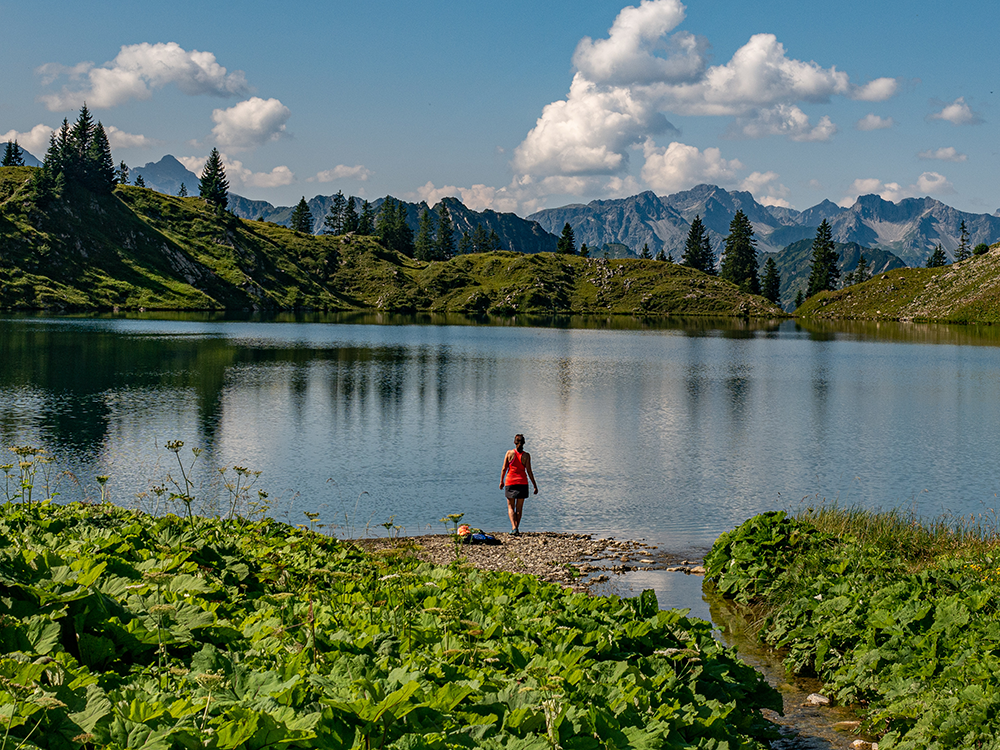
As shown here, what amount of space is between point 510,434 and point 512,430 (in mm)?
1326

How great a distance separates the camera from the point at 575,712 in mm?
5480

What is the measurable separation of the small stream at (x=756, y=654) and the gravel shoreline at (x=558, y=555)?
23.1 inches

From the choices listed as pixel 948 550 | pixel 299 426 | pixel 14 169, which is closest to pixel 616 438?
pixel 299 426

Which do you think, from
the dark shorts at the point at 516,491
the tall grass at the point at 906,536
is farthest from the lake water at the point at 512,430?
the tall grass at the point at 906,536

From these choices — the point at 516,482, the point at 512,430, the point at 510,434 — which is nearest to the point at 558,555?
the point at 516,482

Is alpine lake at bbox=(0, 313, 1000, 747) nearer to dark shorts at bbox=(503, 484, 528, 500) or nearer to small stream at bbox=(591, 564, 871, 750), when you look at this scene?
small stream at bbox=(591, 564, 871, 750)

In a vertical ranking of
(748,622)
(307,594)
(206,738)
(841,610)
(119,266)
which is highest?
(119,266)

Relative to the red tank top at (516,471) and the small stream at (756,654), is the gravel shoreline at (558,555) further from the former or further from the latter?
the red tank top at (516,471)

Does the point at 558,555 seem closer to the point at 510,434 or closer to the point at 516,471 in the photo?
the point at 516,471

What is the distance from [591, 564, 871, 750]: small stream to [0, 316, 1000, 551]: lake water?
4.34 m

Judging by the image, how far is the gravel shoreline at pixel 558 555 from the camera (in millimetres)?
20469

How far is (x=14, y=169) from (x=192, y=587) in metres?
234

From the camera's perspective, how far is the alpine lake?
95.7ft

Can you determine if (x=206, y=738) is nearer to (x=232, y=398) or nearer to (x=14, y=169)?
(x=232, y=398)
